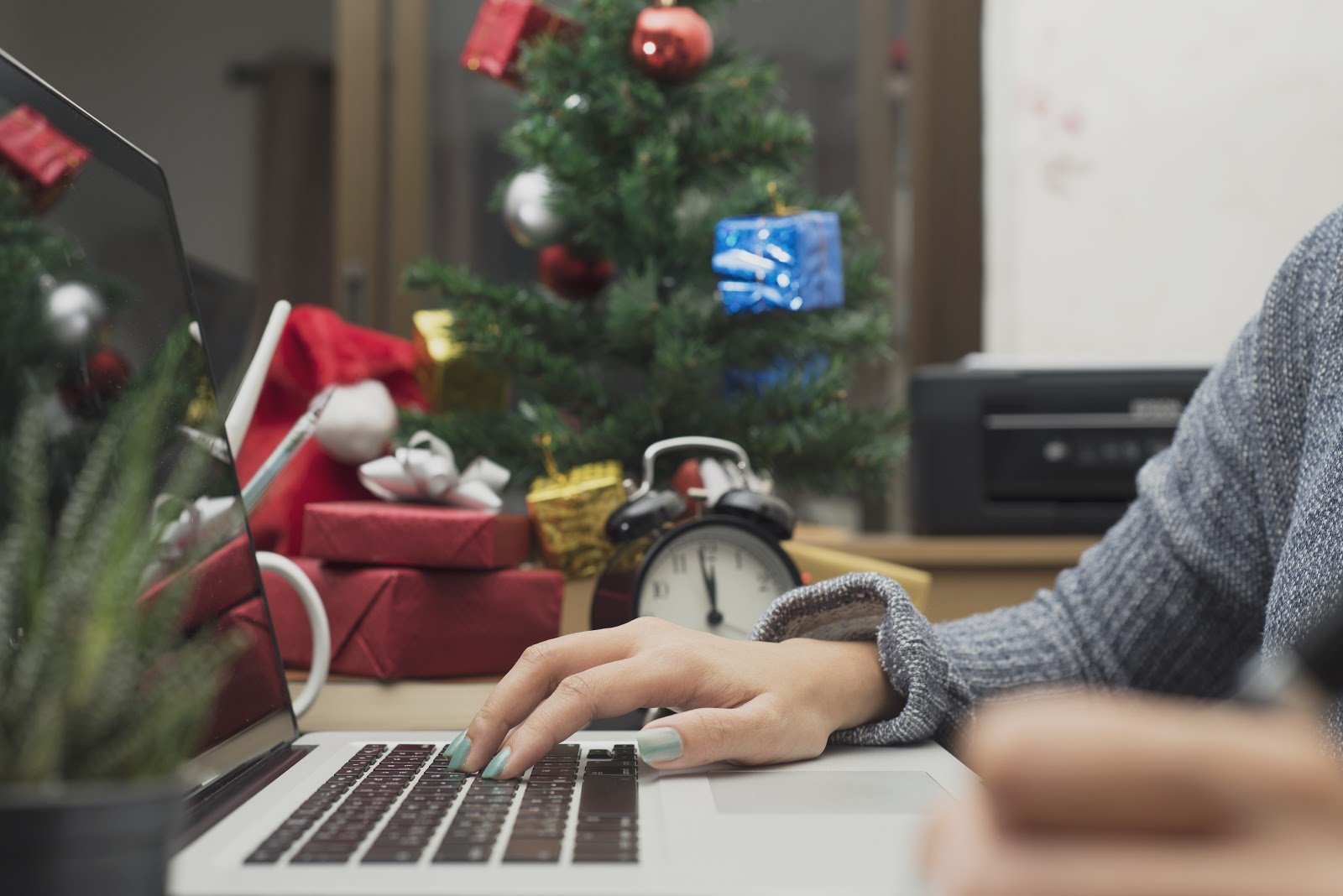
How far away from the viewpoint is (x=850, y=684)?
56 centimetres

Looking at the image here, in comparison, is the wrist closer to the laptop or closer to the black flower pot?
the laptop

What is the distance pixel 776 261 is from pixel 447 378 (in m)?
0.31

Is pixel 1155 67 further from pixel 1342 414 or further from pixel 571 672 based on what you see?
pixel 571 672

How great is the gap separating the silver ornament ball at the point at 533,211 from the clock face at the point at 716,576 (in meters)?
0.35

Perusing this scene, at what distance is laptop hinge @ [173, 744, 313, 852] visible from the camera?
1.20ft

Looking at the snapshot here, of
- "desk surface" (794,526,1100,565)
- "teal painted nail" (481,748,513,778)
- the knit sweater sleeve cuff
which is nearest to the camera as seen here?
"teal painted nail" (481,748,513,778)

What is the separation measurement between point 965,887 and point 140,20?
2.90 m

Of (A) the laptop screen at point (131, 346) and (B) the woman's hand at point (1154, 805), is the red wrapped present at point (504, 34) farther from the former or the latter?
(B) the woman's hand at point (1154, 805)

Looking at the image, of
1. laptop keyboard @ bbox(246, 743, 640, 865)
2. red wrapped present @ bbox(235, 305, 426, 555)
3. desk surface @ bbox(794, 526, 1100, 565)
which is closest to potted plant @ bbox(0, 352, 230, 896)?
laptop keyboard @ bbox(246, 743, 640, 865)

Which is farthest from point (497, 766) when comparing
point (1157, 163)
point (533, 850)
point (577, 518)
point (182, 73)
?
point (182, 73)

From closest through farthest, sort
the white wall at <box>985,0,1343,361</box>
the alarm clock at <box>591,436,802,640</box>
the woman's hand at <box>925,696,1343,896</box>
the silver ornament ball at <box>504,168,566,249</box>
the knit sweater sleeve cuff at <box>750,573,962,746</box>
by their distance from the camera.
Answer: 1. the woman's hand at <box>925,696,1343,896</box>
2. the knit sweater sleeve cuff at <box>750,573,962,746</box>
3. the alarm clock at <box>591,436,802,640</box>
4. the silver ornament ball at <box>504,168,566,249</box>
5. the white wall at <box>985,0,1343,361</box>

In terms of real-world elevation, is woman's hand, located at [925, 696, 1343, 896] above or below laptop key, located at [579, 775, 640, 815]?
above

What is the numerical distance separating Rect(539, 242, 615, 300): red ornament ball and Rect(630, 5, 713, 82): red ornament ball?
0.19 meters

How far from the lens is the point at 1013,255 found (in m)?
1.85
